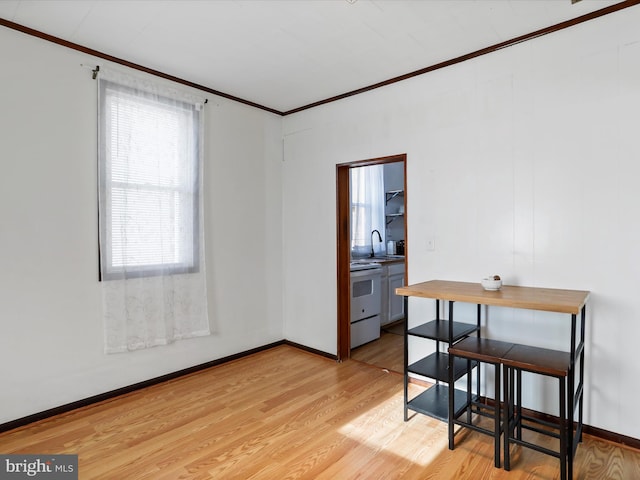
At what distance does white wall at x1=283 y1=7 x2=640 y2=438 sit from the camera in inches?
85.3

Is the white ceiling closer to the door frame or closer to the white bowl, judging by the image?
the door frame

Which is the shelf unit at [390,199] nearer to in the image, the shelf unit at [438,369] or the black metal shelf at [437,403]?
the shelf unit at [438,369]

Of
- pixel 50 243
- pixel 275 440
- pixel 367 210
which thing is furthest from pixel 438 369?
pixel 367 210

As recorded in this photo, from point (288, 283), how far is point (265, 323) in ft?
1.66

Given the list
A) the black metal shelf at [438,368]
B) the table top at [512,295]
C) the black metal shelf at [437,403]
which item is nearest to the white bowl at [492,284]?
the table top at [512,295]

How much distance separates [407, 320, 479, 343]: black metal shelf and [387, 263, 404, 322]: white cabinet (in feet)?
6.57

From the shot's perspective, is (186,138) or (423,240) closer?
(423,240)

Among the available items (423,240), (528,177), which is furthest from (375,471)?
(528,177)

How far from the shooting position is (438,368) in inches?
98.8

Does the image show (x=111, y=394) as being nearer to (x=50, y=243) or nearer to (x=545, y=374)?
(x=50, y=243)

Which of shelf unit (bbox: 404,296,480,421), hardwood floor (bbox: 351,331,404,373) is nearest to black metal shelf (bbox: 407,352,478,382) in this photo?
shelf unit (bbox: 404,296,480,421)

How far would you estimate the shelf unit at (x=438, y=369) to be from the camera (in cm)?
237

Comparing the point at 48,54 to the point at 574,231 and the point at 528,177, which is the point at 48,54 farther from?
the point at 574,231

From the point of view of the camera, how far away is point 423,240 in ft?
9.95
